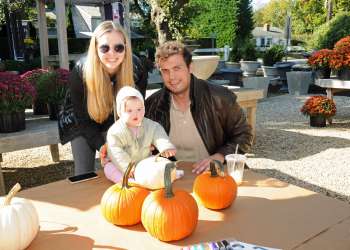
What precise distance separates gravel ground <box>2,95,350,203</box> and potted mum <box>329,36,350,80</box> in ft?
3.06

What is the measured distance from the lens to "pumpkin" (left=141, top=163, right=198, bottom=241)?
120 centimetres

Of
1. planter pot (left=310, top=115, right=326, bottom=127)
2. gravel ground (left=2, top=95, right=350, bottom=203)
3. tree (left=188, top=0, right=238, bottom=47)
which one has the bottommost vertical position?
gravel ground (left=2, top=95, right=350, bottom=203)

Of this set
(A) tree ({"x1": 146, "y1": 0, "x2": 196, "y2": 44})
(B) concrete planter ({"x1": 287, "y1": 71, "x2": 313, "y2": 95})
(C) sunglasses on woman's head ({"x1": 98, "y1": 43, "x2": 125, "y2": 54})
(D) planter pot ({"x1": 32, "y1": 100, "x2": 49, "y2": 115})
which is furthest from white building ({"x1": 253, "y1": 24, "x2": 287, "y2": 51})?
(C) sunglasses on woman's head ({"x1": 98, "y1": 43, "x2": 125, "y2": 54})

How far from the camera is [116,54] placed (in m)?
2.11

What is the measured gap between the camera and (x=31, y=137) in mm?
3379

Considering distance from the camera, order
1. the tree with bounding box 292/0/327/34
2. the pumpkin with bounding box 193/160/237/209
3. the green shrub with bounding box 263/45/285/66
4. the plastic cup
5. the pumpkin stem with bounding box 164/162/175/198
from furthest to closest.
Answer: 1. the tree with bounding box 292/0/327/34
2. the green shrub with bounding box 263/45/285/66
3. the plastic cup
4. the pumpkin with bounding box 193/160/237/209
5. the pumpkin stem with bounding box 164/162/175/198

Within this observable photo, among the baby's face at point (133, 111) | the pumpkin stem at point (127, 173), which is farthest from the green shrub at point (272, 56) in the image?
the pumpkin stem at point (127, 173)

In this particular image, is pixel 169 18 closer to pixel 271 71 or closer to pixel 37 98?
pixel 271 71

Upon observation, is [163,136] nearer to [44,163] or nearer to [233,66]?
[44,163]

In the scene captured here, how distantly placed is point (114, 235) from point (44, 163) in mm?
4052

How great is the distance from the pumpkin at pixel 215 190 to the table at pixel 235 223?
37 millimetres

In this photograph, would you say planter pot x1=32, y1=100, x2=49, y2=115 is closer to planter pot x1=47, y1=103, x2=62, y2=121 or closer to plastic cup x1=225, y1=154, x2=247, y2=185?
planter pot x1=47, y1=103, x2=62, y2=121

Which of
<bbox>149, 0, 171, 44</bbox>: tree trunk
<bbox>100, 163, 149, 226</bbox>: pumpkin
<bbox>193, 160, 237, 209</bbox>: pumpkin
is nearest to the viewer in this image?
<bbox>100, 163, 149, 226</bbox>: pumpkin

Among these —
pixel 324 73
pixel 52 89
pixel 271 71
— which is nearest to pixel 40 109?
pixel 52 89
